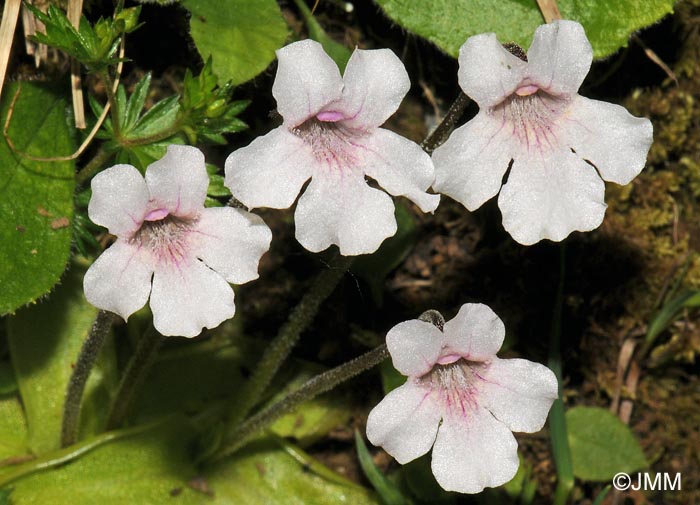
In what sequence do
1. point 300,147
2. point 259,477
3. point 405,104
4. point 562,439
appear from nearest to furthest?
point 300,147
point 562,439
point 259,477
point 405,104

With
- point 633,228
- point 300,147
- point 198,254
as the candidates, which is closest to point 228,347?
point 198,254

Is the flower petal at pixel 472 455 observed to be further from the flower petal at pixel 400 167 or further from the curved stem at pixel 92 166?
the curved stem at pixel 92 166

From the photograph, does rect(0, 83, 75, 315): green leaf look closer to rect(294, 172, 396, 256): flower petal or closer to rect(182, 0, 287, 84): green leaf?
rect(182, 0, 287, 84): green leaf

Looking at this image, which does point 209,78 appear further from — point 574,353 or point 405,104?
point 574,353

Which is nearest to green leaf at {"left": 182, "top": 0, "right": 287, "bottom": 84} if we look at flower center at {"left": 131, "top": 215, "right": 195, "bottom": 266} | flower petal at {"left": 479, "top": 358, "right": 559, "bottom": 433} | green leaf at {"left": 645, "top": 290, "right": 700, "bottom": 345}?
flower center at {"left": 131, "top": 215, "right": 195, "bottom": 266}

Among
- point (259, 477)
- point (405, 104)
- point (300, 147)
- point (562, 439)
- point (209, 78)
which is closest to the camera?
point (300, 147)
